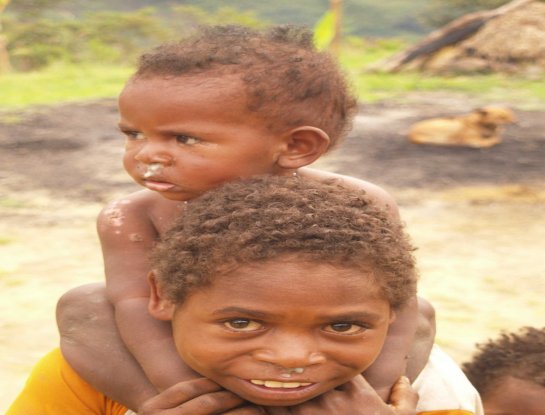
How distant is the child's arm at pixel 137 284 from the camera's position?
1.72m

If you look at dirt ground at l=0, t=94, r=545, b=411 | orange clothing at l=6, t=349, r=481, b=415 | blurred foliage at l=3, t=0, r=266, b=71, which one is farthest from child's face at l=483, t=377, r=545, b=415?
blurred foliage at l=3, t=0, r=266, b=71

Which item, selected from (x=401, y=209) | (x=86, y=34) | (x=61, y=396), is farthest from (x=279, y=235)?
(x=86, y=34)

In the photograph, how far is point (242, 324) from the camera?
5.17 ft

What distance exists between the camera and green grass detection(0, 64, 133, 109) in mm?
11789

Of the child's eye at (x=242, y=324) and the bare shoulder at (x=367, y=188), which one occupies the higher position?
the bare shoulder at (x=367, y=188)

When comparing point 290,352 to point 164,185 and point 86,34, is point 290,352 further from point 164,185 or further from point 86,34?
point 86,34

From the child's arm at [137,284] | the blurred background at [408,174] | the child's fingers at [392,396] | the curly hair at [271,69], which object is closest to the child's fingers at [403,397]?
the child's fingers at [392,396]

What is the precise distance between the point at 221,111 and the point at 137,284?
36 cm

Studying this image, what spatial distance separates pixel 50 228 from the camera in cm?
646

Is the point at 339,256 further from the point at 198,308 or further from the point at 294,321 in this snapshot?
the point at 198,308

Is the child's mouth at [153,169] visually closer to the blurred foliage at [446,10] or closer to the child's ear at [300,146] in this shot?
the child's ear at [300,146]

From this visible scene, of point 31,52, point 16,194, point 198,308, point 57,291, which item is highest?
point 198,308

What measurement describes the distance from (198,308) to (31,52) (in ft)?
65.8

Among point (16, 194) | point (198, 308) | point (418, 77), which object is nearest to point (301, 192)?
point (198, 308)
